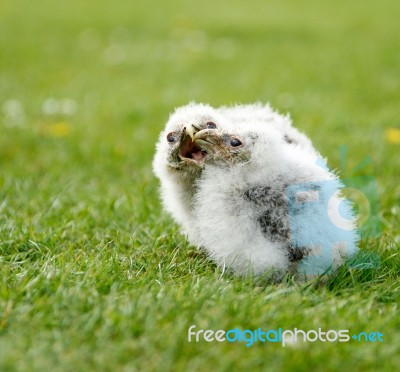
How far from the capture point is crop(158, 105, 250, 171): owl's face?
337cm

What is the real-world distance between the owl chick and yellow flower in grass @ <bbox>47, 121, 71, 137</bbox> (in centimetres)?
331

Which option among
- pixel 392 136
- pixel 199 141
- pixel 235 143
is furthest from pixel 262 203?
pixel 392 136

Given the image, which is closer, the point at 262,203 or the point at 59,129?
the point at 262,203

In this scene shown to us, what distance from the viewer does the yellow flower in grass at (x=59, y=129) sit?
656 centimetres

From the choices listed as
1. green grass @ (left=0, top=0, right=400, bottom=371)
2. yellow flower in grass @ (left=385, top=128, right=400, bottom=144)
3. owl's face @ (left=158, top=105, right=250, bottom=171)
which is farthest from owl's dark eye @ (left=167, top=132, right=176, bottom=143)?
yellow flower in grass @ (left=385, top=128, right=400, bottom=144)

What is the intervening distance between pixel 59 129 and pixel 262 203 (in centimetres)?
393

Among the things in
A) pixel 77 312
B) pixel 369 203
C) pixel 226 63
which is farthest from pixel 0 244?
pixel 226 63

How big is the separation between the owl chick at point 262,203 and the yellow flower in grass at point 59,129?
10.9 feet

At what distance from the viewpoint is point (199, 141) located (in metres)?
3.40

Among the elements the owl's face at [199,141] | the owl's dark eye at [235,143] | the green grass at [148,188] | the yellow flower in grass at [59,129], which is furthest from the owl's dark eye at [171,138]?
the yellow flower in grass at [59,129]

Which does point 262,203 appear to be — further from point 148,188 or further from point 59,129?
point 59,129

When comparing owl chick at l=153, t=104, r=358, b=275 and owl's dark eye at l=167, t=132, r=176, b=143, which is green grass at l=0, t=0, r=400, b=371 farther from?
owl's dark eye at l=167, t=132, r=176, b=143

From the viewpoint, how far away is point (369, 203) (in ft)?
15.5

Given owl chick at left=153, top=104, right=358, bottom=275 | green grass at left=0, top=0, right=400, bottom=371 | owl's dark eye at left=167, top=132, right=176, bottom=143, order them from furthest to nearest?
owl's dark eye at left=167, top=132, right=176, bottom=143
owl chick at left=153, top=104, right=358, bottom=275
green grass at left=0, top=0, right=400, bottom=371
